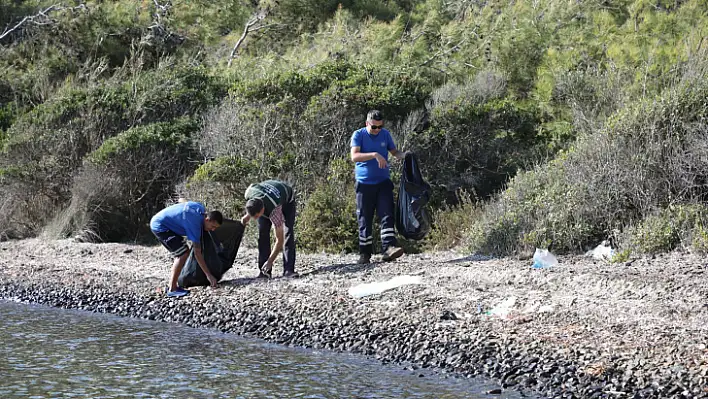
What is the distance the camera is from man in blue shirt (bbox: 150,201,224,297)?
10.4 m

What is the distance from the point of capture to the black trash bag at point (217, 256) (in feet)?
36.6

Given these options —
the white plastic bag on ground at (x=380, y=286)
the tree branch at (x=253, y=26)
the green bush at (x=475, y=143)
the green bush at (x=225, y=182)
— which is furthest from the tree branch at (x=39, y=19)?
the white plastic bag on ground at (x=380, y=286)

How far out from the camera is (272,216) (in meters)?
11.0

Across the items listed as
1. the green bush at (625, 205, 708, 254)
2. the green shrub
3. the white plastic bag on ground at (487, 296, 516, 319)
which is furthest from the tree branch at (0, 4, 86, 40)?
the white plastic bag on ground at (487, 296, 516, 319)

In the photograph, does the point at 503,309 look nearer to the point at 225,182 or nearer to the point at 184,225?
the point at 184,225

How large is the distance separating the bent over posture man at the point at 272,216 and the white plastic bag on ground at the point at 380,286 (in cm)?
117

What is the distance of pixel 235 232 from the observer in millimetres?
11547

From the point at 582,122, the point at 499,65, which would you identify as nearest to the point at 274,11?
the point at 499,65

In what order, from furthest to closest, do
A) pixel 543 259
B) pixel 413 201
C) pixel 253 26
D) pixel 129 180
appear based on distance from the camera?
pixel 253 26 < pixel 129 180 < pixel 413 201 < pixel 543 259

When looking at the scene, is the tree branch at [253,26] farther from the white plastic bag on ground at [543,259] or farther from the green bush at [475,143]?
the white plastic bag on ground at [543,259]

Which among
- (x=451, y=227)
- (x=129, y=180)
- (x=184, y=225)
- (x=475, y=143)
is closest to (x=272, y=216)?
(x=184, y=225)

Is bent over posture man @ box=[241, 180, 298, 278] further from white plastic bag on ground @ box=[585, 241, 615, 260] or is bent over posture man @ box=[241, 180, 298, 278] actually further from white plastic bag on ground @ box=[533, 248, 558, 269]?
white plastic bag on ground @ box=[585, 241, 615, 260]

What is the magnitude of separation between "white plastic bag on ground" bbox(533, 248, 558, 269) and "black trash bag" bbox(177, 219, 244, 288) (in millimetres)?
3530

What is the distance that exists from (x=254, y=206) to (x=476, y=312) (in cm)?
281
